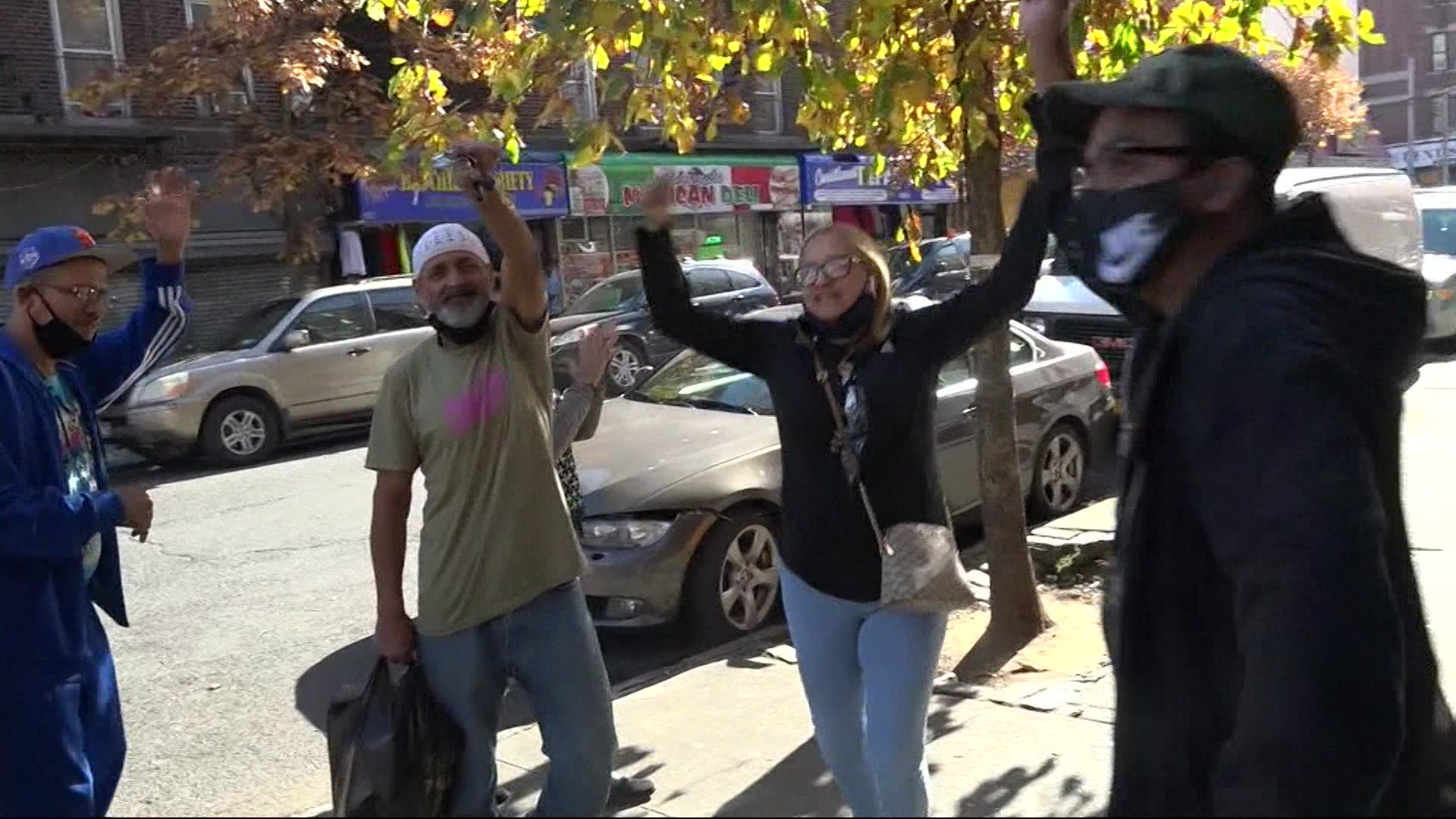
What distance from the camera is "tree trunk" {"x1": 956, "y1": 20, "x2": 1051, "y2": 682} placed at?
565 cm

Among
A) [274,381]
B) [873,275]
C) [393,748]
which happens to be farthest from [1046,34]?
[274,381]

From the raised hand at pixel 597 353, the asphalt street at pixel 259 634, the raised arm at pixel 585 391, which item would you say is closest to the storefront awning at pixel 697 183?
the asphalt street at pixel 259 634

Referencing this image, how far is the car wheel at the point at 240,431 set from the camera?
39.8 feet

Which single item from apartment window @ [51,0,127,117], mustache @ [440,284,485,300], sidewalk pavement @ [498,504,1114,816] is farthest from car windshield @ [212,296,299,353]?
mustache @ [440,284,485,300]

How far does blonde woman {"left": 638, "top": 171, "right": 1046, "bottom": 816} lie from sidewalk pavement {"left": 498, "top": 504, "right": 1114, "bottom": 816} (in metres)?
0.32

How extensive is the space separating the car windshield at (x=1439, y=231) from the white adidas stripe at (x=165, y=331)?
1478 centimetres

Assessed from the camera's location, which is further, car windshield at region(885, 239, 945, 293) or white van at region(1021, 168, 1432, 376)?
car windshield at region(885, 239, 945, 293)

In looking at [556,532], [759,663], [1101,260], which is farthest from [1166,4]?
A: [1101,260]

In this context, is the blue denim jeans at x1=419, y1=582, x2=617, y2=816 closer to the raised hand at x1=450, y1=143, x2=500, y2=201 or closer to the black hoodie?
the raised hand at x1=450, y1=143, x2=500, y2=201

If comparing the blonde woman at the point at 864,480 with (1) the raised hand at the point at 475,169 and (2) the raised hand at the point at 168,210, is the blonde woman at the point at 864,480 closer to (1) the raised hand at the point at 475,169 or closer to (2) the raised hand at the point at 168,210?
(1) the raised hand at the point at 475,169

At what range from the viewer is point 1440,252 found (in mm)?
15164

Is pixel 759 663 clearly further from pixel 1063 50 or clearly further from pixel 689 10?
pixel 1063 50

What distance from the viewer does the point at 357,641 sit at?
6504 millimetres

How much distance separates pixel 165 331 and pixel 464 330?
42.8 inches
